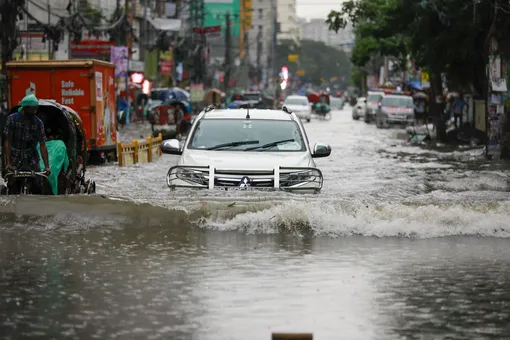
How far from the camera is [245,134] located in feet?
52.7

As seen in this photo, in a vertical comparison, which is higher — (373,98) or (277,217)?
(277,217)

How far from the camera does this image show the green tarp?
50.5 ft

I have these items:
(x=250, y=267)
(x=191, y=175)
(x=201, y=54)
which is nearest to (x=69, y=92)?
(x=191, y=175)

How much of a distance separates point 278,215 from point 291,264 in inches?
92.4

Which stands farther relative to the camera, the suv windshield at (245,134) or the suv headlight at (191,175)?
the suv windshield at (245,134)

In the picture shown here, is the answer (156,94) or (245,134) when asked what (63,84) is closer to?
(245,134)

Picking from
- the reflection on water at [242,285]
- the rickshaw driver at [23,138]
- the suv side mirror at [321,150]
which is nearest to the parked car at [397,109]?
the suv side mirror at [321,150]

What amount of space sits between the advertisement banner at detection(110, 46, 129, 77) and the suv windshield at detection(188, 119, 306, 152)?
124 feet

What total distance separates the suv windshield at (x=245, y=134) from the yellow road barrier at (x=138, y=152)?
1134 cm

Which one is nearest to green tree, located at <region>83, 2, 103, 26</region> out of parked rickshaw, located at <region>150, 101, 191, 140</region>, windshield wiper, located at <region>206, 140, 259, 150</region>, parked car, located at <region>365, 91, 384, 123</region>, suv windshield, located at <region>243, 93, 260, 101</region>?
parked rickshaw, located at <region>150, 101, 191, 140</region>

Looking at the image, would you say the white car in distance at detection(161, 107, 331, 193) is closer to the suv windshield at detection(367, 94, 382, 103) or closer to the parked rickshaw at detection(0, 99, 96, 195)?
the parked rickshaw at detection(0, 99, 96, 195)

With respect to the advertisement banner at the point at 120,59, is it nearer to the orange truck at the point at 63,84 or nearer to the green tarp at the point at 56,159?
the orange truck at the point at 63,84

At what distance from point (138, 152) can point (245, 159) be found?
14492 mm

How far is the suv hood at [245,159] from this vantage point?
14898 millimetres
